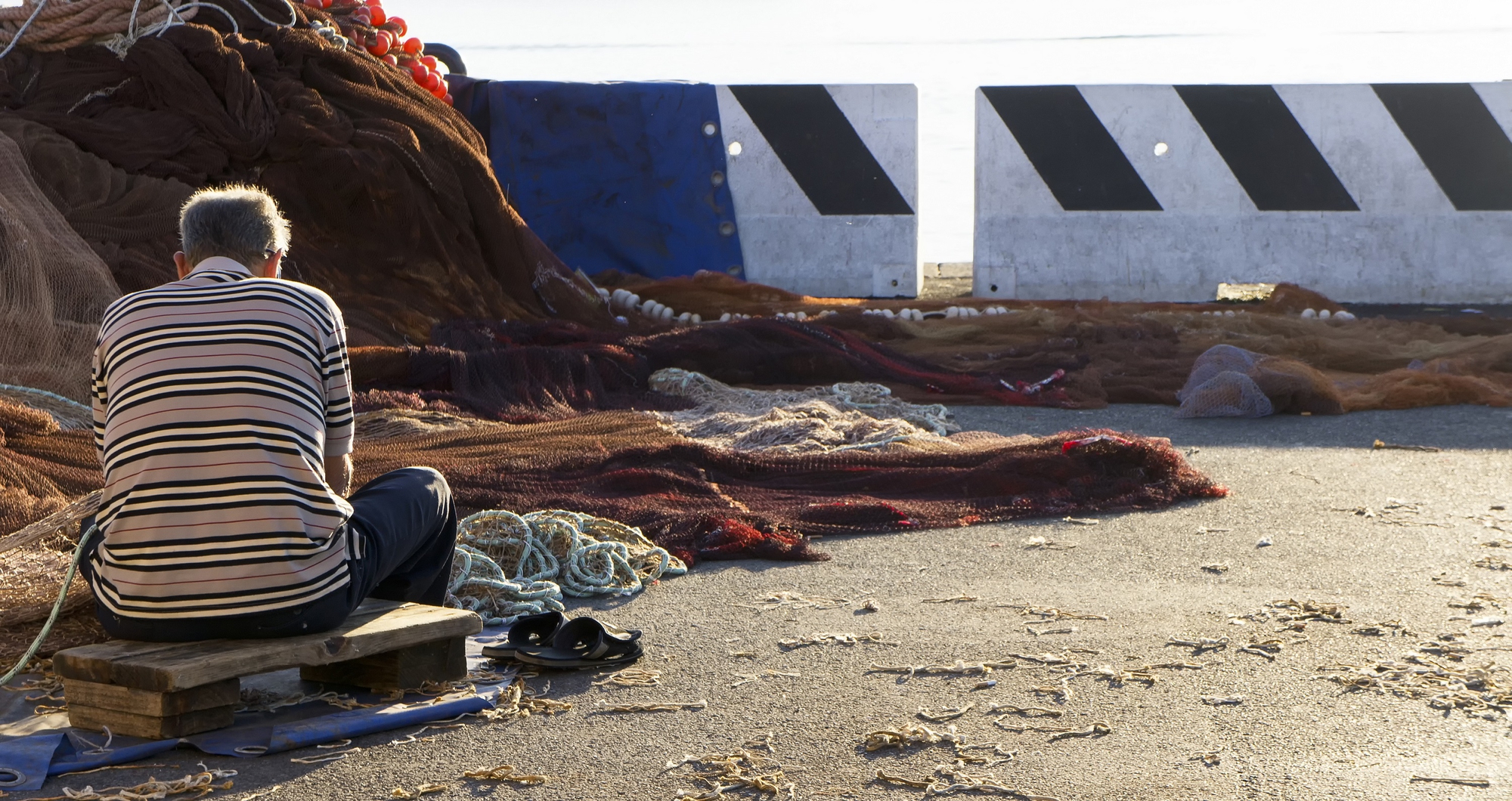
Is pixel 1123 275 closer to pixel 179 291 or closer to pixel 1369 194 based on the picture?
pixel 1369 194

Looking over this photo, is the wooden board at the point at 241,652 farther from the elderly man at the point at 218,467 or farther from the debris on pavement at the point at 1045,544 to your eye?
the debris on pavement at the point at 1045,544

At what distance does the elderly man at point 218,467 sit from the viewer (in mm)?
3186

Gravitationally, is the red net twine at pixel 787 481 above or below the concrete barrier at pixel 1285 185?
below

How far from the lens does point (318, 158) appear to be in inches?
343

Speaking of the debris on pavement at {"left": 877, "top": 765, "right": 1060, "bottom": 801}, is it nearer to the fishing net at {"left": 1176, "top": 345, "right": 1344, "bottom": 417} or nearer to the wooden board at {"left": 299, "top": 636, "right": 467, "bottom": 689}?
the wooden board at {"left": 299, "top": 636, "right": 467, "bottom": 689}

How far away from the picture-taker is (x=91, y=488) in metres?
5.00

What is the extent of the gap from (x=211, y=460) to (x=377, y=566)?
50 centimetres

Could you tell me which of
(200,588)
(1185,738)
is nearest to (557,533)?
(200,588)

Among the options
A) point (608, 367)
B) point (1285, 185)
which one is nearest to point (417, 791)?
point (608, 367)

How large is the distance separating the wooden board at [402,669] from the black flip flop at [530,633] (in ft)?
0.51

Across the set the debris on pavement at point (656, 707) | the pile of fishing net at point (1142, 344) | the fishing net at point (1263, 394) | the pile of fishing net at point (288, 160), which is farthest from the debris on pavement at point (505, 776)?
the pile of fishing net at point (288, 160)

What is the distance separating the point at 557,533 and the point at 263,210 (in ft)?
5.00

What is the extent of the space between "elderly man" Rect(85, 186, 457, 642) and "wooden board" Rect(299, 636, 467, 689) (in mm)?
154

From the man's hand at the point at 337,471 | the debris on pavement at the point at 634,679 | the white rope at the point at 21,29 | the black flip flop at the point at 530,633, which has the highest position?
the white rope at the point at 21,29
